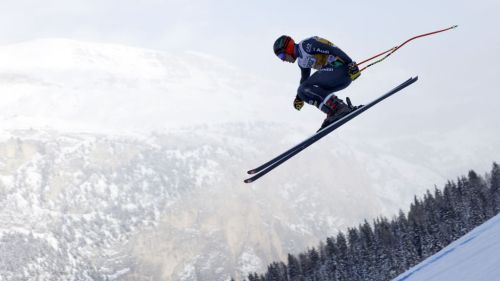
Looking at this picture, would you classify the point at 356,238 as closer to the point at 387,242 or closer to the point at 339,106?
the point at 387,242

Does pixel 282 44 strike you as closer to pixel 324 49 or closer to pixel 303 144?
pixel 324 49

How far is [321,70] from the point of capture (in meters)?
13.7

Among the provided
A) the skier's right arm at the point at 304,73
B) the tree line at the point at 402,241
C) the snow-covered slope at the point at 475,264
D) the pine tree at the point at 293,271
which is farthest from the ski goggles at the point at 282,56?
the pine tree at the point at 293,271

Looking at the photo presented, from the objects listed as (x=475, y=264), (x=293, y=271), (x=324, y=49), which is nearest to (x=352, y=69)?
(x=324, y=49)

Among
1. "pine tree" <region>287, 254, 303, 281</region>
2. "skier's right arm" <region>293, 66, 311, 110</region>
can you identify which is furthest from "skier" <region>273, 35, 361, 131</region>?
"pine tree" <region>287, 254, 303, 281</region>

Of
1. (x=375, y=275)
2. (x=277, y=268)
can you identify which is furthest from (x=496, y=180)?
(x=277, y=268)

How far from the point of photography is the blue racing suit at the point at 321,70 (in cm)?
1353

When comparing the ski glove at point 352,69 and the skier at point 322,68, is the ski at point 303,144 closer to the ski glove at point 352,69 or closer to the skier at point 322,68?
the skier at point 322,68

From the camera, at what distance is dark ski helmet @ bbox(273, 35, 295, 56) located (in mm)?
13391

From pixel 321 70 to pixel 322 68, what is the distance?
10 centimetres

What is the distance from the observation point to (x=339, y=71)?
45.0 ft

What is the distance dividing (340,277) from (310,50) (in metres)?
87.5

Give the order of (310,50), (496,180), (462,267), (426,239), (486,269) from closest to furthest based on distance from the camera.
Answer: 1. (486,269)
2. (462,267)
3. (310,50)
4. (426,239)
5. (496,180)

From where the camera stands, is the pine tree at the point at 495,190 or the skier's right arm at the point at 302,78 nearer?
the skier's right arm at the point at 302,78
